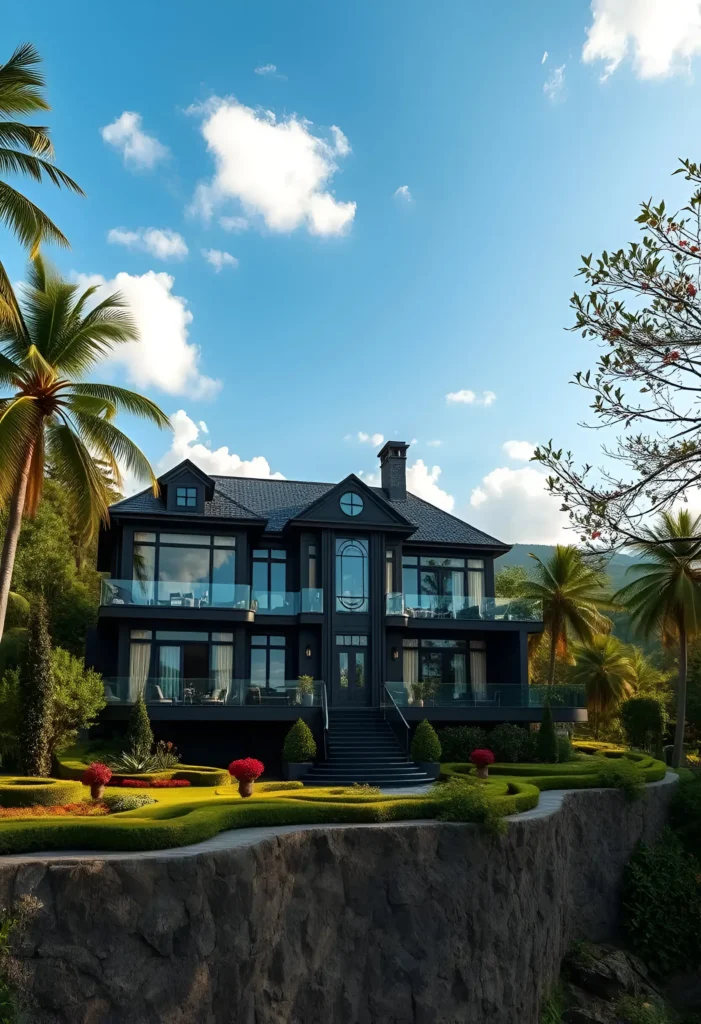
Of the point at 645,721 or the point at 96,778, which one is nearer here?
the point at 96,778

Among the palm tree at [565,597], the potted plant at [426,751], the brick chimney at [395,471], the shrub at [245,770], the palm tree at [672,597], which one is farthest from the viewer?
the palm tree at [565,597]

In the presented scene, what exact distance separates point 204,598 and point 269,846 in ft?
53.7

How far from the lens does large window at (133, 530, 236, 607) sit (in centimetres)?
2877

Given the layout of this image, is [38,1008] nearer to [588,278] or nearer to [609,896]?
[588,278]

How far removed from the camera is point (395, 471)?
3556 cm

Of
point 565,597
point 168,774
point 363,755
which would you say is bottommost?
point 168,774

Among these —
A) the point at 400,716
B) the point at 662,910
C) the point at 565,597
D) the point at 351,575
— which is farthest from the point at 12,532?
the point at 565,597

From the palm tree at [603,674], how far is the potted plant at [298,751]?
72.0ft

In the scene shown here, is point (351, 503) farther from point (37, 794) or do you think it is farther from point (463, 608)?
point (37, 794)

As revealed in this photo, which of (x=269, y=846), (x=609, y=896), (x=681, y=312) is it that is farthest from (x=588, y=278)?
(x=609, y=896)

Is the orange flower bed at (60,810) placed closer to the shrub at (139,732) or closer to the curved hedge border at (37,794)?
the curved hedge border at (37,794)

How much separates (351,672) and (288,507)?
7302mm

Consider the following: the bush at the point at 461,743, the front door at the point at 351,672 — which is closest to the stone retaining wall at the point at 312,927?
the bush at the point at 461,743

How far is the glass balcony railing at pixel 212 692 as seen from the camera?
86.5 feet
